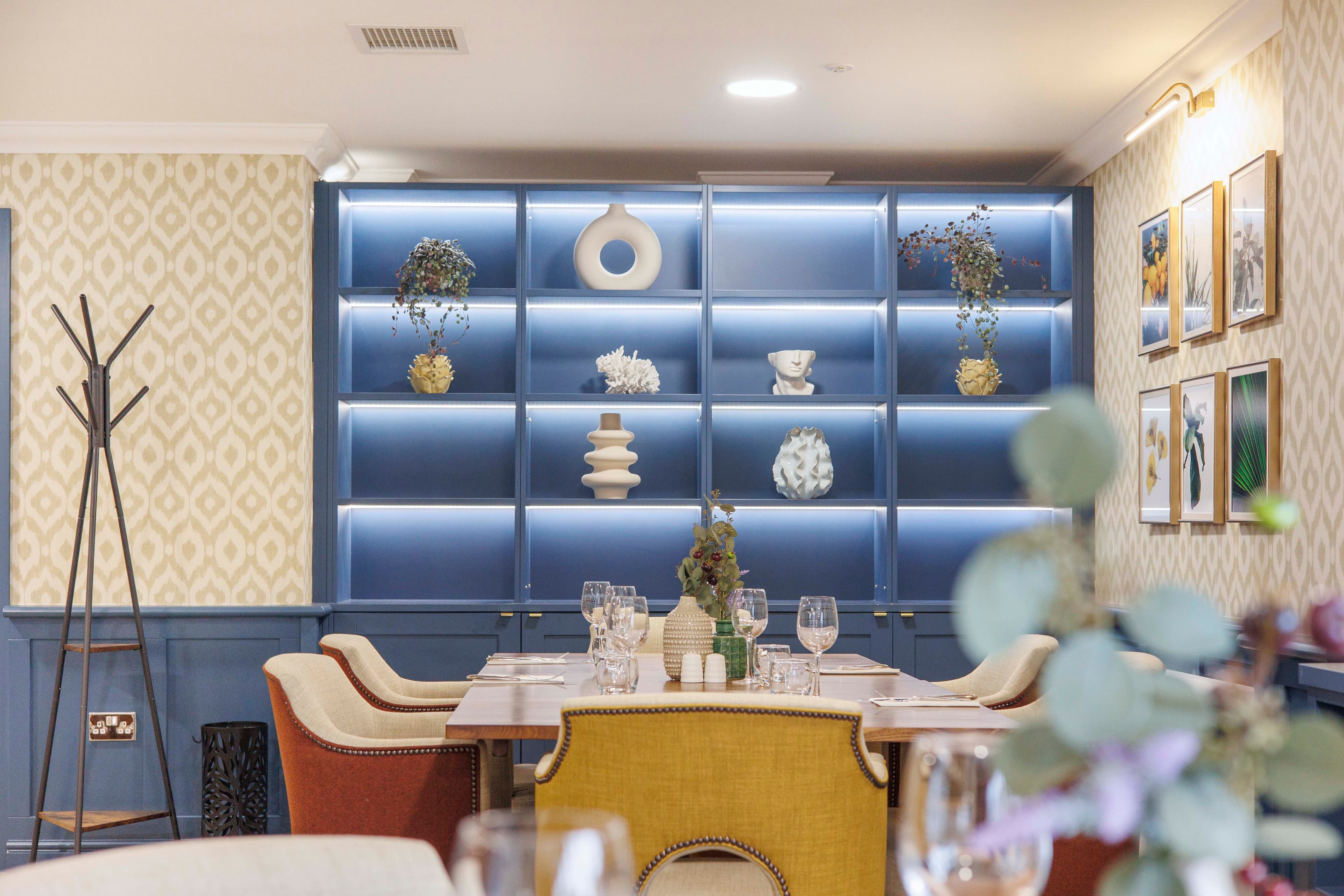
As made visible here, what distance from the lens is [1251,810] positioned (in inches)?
20.8

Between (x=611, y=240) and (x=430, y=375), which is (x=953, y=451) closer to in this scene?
(x=611, y=240)

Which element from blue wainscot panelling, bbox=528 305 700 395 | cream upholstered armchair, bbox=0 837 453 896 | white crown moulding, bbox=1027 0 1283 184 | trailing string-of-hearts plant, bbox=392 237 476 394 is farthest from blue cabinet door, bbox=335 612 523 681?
cream upholstered armchair, bbox=0 837 453 896

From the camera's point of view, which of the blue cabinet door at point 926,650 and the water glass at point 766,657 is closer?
the water glass at point 766,657

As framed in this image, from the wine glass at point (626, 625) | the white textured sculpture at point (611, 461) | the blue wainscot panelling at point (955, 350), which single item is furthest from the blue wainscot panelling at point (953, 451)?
the wine glass at point (626, 625)

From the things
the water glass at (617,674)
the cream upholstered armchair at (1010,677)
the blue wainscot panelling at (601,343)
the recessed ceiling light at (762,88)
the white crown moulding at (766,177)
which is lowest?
the cream upholstered armchair at (1010,677)

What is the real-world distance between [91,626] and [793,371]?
288 cm

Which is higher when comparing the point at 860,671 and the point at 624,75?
the point at 624,75

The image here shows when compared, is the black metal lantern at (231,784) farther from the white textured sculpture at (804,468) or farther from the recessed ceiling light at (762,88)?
the recessed ceiling light at (762,88)

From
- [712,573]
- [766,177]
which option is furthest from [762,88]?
[712,573]

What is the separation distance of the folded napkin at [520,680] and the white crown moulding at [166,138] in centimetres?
239

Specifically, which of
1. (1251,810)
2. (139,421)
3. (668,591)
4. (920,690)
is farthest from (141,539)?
(1251,810)

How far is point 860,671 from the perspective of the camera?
3.32 meters

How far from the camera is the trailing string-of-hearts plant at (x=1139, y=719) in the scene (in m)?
0.50

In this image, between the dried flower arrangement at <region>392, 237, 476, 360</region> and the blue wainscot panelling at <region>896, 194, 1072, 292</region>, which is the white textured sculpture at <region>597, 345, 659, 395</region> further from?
the blue wainscot panelling at <region>896, 194, 1072, 292</region>
